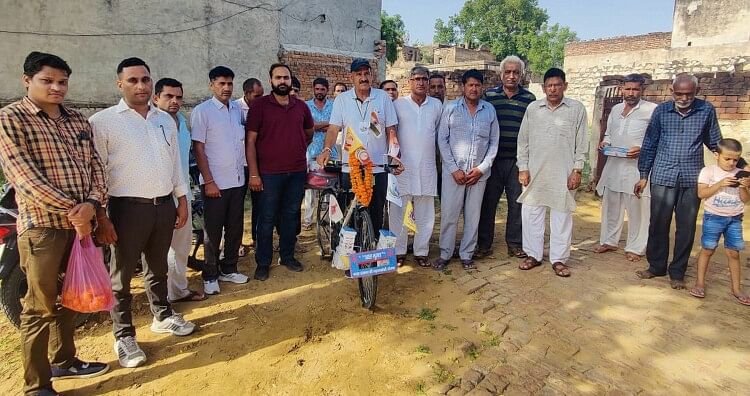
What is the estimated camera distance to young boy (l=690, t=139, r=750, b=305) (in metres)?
3.67

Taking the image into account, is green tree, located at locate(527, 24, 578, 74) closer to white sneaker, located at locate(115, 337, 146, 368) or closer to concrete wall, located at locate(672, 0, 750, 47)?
concrete wall, located at locate(672, 0, 750, 47)

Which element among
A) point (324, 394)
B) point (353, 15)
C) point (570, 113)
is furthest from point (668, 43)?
point (324, 394)

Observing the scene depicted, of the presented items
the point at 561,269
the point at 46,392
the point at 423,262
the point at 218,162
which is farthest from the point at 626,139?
the point at 46,392

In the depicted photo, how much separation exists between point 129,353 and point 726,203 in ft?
15.5

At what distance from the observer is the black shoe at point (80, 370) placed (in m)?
2.73

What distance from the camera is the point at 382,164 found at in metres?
4.00

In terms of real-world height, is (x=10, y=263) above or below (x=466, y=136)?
below

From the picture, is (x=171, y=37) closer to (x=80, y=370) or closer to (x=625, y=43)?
(x=80, y=370)

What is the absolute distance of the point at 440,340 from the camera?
10.6ft

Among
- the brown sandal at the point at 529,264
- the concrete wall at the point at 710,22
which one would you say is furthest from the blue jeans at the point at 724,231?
the concrete wall at the point at 710,22

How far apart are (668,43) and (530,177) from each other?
24.5m

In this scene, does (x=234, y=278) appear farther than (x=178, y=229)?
Yes

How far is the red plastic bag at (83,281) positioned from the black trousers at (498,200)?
Answer: 364cm

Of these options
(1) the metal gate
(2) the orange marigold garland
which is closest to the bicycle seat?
(2) the orange marigold garland
